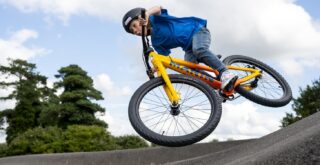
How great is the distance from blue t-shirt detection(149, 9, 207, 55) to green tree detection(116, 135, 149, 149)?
13.5 metres

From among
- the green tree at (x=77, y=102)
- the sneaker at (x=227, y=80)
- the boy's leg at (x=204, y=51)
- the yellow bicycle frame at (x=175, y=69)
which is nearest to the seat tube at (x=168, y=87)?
the yellow bicycle frame at (x=175, y=69)

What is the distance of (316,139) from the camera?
14.7 ft

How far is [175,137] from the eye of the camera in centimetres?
544

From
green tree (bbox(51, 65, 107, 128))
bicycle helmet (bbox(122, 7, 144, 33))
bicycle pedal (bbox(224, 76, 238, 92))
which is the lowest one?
bicycle pedal (bbox(224, 76, 238, 92))

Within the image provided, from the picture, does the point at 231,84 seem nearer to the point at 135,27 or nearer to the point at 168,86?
the point at 168,86

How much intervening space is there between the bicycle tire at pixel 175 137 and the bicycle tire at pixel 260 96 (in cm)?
94

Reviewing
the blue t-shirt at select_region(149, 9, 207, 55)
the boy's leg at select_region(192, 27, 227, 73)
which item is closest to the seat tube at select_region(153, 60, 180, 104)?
the blue t-shirt at select_region(149, 9, 207, 55)

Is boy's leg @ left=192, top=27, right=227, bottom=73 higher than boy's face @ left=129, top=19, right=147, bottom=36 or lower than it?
lower

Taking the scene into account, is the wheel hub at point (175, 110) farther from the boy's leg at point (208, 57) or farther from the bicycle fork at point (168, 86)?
the boy's leg at point (208, 57)

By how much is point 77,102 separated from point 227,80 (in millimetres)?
19694

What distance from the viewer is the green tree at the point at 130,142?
762 inches

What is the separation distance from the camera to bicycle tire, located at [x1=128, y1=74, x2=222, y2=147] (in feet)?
17.7

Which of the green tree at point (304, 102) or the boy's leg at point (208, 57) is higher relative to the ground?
the green tree at point (304, 102)

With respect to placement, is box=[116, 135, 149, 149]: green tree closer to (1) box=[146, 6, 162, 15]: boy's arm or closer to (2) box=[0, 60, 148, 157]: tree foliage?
(2) box=[0, 60, 148, 157]: tree foliage
